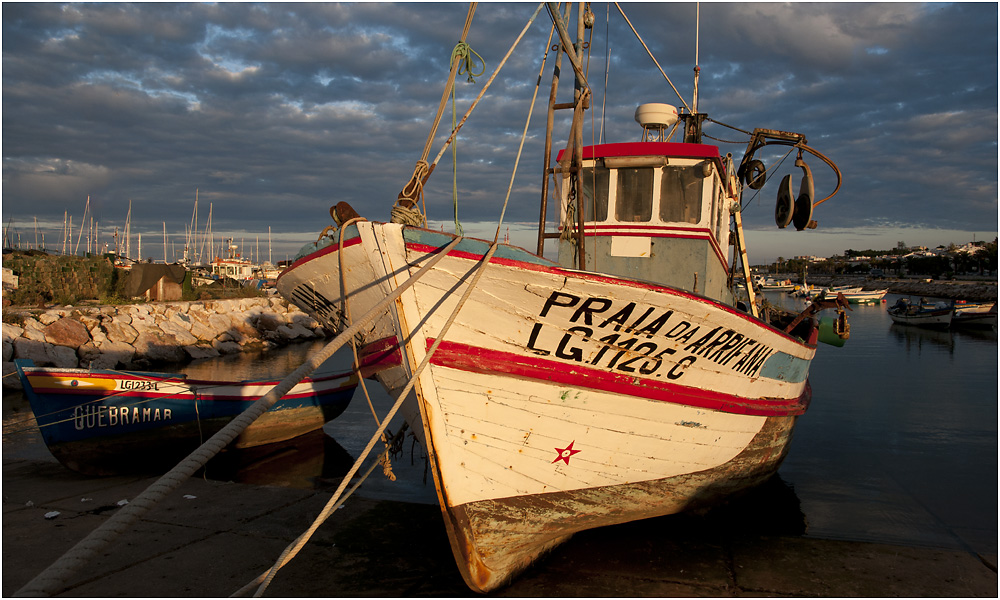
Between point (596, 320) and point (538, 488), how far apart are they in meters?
1.46

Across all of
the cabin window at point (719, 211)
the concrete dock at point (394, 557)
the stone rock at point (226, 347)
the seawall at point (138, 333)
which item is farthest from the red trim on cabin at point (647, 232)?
the stone rock at point (226, 347)

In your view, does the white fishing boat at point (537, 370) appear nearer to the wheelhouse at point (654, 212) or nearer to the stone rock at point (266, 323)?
the wheelhouse at point (654, 212)

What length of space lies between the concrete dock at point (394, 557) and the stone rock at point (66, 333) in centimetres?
1243

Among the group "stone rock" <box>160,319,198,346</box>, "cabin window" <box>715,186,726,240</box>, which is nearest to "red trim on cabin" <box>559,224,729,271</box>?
"cabin window" <box>715,186,726,240</box>

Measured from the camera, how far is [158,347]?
64.7 feet

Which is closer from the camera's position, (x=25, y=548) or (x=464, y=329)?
(x=464, y=329)

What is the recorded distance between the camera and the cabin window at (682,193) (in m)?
6.37

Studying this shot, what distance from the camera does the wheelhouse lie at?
20.7ft

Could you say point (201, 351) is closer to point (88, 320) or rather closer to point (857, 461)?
point (88, 320)

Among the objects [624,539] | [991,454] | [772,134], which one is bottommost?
[991,454]

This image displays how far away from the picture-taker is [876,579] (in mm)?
4969

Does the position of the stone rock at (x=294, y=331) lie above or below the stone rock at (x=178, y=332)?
below

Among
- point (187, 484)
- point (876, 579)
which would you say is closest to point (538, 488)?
point (876, 579)

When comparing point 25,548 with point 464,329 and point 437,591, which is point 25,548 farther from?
point 464,329
